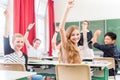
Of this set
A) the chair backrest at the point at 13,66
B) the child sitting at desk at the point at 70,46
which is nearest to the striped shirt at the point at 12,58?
the chair backrest at the point at 13,66

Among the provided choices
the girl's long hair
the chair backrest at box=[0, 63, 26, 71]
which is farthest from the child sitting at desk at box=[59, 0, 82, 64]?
the chair backrest at box=[0, 63, 26, 71]

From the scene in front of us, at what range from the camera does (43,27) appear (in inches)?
332

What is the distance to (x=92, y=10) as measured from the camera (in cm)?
826

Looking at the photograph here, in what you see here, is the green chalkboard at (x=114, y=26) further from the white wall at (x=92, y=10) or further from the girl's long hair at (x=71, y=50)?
the girl's long hair at (x=71, y=50)

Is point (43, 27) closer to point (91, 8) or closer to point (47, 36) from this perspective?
point (47, 36)

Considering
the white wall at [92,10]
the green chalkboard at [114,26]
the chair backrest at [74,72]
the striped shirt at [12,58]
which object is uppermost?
the white wall at [92,10]

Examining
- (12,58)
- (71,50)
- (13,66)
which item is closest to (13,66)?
(13,66)

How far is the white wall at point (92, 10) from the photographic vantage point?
7912 millimetres

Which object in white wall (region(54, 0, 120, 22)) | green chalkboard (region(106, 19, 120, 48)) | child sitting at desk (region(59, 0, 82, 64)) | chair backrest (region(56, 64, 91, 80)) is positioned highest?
white wall (region(54, 0, 120, 22))

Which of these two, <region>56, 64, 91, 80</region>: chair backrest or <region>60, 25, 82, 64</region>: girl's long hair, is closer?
<region>56, 64, 91, 80</region>: chair backrest

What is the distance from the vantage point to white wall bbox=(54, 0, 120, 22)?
7912mm

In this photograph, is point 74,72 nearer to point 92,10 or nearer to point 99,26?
point 99,26

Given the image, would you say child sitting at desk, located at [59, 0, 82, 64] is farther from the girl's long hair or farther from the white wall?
the white wall

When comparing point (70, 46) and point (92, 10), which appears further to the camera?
point (92, 10)
